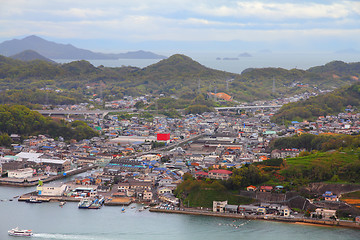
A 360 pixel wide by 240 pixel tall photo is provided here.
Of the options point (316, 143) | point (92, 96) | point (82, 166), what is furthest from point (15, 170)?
point (92, 96)

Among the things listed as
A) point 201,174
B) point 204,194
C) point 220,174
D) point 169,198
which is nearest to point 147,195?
point 169,198

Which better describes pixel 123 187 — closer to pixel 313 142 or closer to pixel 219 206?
pixel 219 206

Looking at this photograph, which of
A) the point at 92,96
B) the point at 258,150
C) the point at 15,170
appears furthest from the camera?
the point at 92,96

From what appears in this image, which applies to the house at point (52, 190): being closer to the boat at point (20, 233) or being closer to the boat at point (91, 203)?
the boat at point (91, 203)

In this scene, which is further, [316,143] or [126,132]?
[126,132]

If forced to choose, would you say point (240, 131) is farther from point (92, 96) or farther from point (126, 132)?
point (92, 96)

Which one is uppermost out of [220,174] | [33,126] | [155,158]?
[33,126]

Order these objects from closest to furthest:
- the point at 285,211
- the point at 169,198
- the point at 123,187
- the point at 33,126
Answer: the point at 285,211 < the point at 169,198 < the point at 123,187 < the point at 33,126
